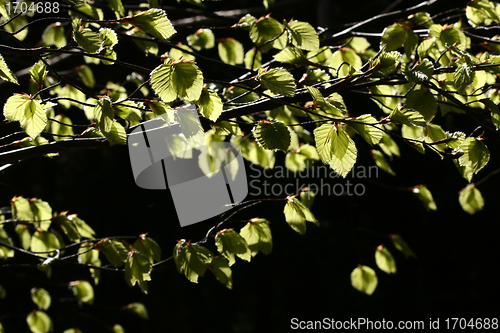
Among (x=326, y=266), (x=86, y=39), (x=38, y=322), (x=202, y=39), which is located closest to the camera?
(x=86, y=39)

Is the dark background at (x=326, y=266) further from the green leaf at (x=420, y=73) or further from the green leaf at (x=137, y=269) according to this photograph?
the green leaf at (x=420, y=73)

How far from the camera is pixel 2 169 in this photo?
1.14 meters

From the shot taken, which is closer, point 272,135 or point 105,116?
point 105,116

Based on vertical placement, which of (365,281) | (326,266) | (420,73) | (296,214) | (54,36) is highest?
(54,36)

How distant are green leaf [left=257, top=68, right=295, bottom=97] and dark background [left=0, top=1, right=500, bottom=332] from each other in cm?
258

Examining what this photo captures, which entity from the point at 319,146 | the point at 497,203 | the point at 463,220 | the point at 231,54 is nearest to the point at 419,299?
the point at 463,220

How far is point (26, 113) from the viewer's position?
2.72 feet

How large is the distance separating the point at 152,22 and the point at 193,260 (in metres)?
0.59

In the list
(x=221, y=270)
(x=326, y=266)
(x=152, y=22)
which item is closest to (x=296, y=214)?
(x=221, y=270)

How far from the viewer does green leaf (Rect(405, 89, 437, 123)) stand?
0.97m

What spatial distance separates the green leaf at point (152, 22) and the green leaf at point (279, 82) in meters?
0.24

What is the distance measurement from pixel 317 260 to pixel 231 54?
2.45 m

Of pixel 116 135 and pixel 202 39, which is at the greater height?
pixel 202 39

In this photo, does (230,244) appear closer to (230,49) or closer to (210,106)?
(210,106)
